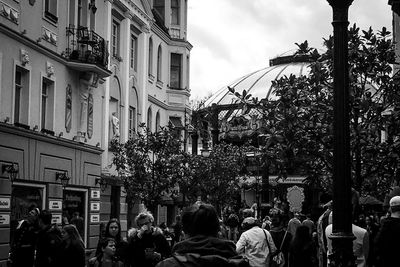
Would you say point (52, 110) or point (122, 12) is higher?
point (122, 12)

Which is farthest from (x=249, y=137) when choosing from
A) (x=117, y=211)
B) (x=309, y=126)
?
(x=117, y=211)

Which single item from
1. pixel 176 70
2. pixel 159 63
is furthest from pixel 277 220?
pixel 176 70

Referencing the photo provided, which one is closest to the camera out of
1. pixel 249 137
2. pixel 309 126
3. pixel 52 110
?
pixel 309 126

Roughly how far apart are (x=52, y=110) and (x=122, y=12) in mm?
9886

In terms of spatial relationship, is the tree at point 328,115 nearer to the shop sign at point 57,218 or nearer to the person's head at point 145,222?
the person's head at point 145,222

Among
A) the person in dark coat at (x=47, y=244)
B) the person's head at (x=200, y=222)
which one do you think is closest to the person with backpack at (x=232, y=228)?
the person in dark coat at (x=47, y=244)

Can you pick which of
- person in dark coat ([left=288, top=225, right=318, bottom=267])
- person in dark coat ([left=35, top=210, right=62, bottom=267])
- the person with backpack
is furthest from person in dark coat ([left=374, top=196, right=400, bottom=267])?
the person with backpack

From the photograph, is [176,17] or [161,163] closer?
[161,163]

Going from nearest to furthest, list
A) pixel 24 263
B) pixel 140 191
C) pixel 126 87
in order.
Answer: pixel 24 263
pixel 140 191
pixel 126 87

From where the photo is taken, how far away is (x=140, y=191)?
33.9 m

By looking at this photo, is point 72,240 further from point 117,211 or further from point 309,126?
point 117,211

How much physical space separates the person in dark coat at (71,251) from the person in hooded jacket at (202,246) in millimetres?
8571

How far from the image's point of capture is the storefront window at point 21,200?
23750 millimetres

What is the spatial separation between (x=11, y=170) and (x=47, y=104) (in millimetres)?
4580
